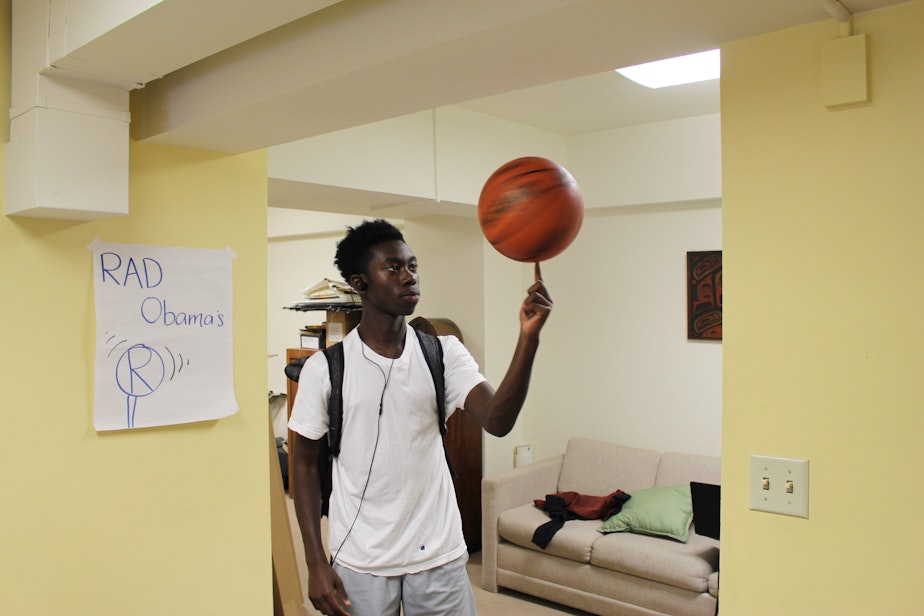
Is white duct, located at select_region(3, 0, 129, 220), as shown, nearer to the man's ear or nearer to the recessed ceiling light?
the man's ear

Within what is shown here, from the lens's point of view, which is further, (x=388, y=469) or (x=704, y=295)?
(x=704, y=295)

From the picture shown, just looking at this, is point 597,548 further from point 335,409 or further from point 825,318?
point 825,318

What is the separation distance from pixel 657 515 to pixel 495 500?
2.83 feet

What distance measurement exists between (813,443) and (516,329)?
3600 mm

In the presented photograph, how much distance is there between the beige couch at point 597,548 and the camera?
11.4ft

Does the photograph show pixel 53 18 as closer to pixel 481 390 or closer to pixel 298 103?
pixel 298 103

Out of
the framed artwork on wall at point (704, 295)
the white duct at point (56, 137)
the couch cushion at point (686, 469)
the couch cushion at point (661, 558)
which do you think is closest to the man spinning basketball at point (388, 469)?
the white duct at point (56, 137)

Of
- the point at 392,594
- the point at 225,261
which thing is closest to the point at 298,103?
the point at 225,261

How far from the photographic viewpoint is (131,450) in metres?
1.99

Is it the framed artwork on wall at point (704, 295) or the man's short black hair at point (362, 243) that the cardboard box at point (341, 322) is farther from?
the man's short black hair at point (362, 243)

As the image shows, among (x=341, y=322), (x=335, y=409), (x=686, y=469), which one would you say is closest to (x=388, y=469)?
(x=335, y=409)

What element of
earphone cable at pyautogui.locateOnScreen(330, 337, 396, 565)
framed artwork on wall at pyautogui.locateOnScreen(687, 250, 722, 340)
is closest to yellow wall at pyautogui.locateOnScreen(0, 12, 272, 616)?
earphone cable at pyautogui.locateOnScreen(330, 337, 396, 565)

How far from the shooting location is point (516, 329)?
485cm

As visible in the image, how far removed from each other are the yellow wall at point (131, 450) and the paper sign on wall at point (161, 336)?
0.11 feet
